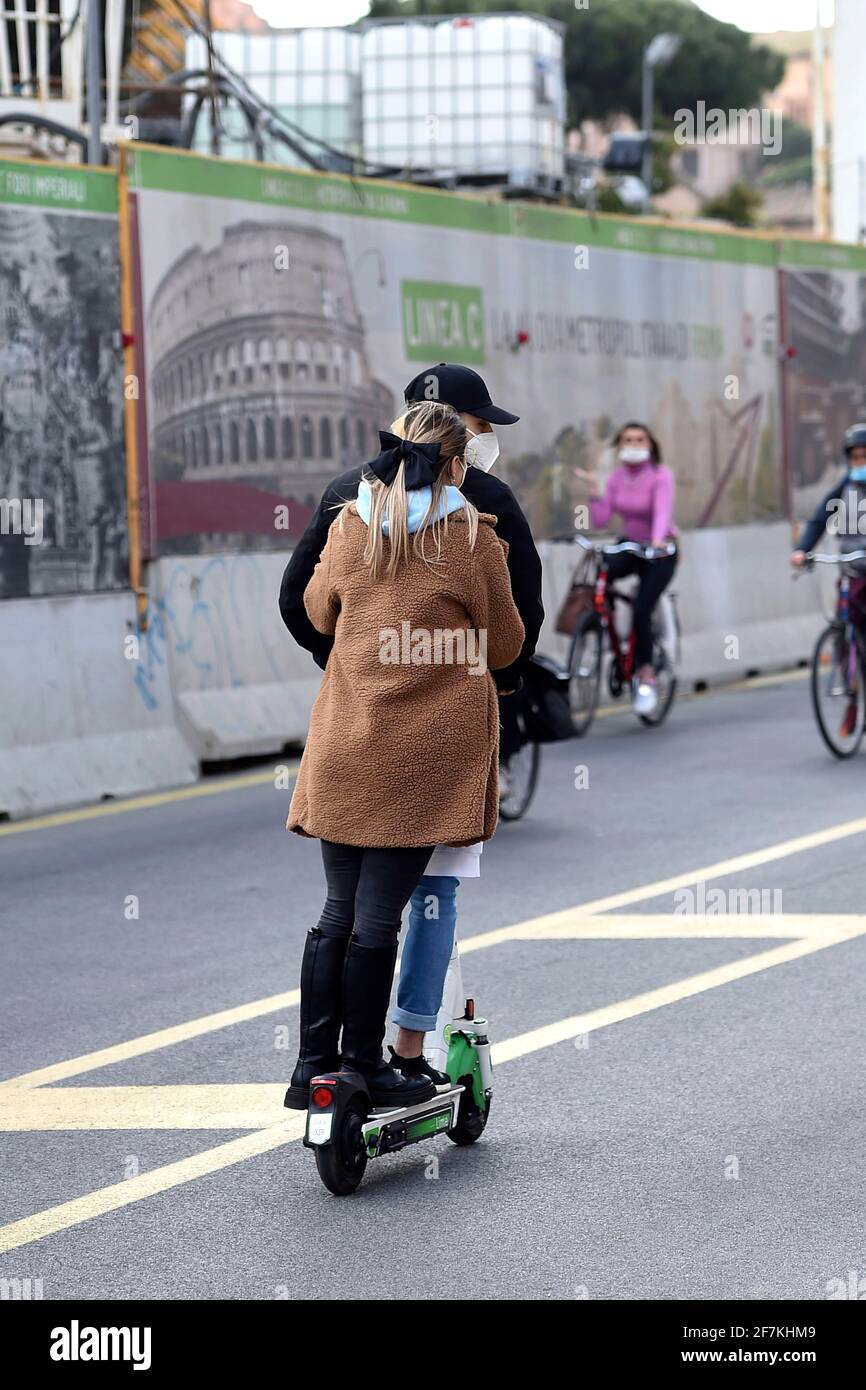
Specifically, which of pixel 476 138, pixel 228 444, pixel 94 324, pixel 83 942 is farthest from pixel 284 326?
pixel 476 138

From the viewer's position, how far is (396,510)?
16.4 ft

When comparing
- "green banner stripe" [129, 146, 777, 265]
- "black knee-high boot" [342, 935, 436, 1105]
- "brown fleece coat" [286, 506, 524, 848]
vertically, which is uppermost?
"green banner stripe" [129, 146, 777, 265]

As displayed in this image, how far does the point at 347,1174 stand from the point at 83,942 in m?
3.20

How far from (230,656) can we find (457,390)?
7.42m

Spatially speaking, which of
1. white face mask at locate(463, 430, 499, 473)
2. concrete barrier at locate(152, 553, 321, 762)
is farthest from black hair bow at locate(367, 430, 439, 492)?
concrete barrier at locate(152, 553, 321, 762)

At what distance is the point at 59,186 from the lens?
38.8 feet

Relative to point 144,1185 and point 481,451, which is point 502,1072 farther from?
point 481,451

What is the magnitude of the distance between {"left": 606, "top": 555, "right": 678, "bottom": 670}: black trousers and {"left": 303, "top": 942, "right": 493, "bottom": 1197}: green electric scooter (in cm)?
846

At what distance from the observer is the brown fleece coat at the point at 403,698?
5.06 metres

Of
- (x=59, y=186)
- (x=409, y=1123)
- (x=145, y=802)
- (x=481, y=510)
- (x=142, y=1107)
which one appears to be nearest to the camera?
(x=409, y=1123)

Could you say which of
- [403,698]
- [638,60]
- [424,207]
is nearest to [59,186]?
[424,207]

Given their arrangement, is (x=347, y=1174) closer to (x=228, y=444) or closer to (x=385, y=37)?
(x=228, y=444)

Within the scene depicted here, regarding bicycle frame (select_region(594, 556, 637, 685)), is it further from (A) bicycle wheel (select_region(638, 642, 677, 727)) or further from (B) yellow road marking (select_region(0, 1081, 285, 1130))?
(B) yellow road marking (select_region(0, 1081, 285, 1130))

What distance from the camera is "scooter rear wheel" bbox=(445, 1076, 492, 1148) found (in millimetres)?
5465
